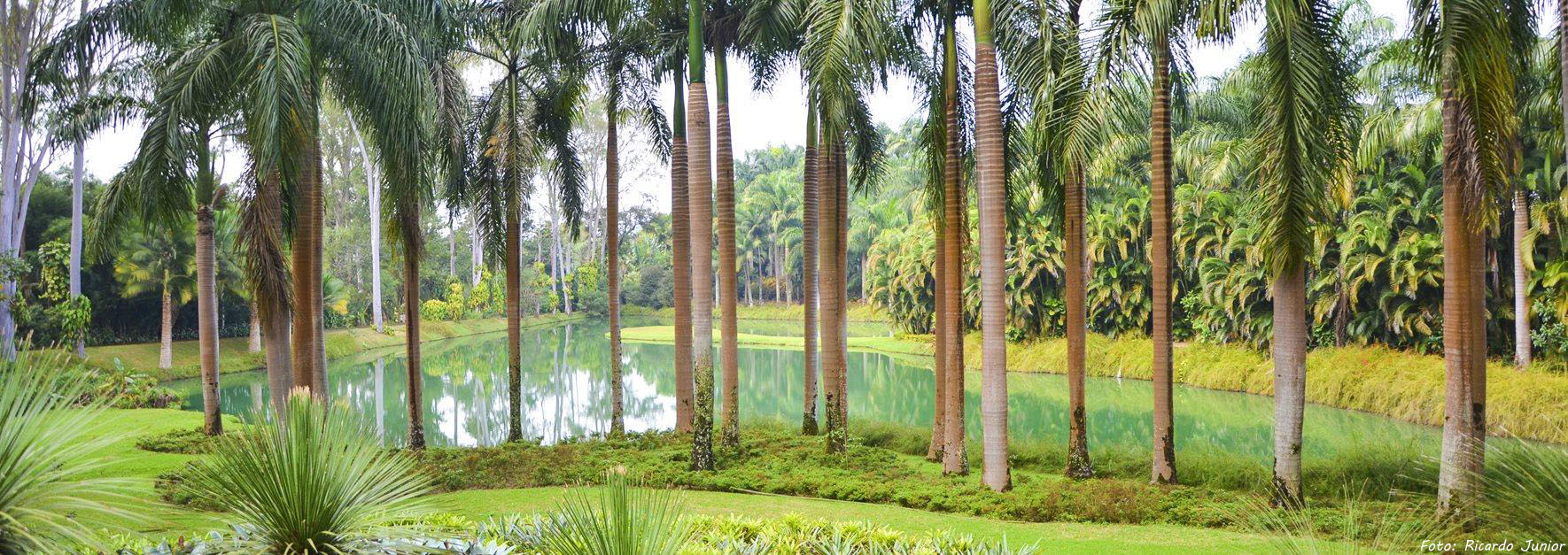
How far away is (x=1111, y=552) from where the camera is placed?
7.08 metres

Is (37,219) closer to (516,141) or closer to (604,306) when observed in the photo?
(516,141)

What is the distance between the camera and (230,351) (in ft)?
103

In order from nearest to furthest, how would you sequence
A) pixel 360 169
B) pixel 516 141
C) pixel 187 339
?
1. pixel 516 141
2. pixel 187 339
3. pixel 360 169

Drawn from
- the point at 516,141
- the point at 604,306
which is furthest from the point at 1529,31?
the point at 604,306

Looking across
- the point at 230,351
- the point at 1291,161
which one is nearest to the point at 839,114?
the point at 1291,161

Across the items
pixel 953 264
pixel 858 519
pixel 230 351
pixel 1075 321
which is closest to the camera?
pixel 858 519

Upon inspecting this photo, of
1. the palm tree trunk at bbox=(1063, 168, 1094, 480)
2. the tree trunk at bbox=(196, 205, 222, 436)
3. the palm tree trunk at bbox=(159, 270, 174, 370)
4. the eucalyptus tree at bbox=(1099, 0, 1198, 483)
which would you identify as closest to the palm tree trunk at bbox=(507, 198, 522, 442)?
the tree trunk at bbox=(196, 205, 222, 436)

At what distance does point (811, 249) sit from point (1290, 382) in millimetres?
7875

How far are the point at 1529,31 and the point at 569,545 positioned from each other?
9.27 m

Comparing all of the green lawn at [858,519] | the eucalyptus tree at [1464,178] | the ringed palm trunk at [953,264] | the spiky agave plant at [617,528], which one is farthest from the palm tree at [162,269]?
the eucalyptus tree at [1464,178]

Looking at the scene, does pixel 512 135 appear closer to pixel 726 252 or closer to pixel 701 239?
pixel 726 252

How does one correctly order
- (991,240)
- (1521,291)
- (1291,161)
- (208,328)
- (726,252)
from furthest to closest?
(1521,291) < (208,328) < (726,252) < (991,240) < (1291,161)

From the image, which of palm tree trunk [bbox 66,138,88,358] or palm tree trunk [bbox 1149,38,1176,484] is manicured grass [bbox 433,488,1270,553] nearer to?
palm tree trunk [bbox 1149,38,1176,484]

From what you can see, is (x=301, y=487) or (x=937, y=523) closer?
(x=301, y=487)
